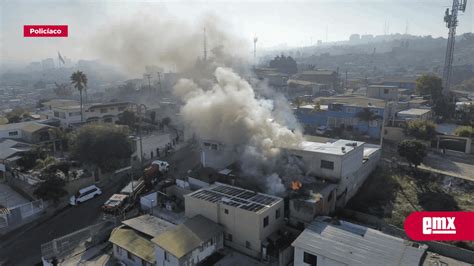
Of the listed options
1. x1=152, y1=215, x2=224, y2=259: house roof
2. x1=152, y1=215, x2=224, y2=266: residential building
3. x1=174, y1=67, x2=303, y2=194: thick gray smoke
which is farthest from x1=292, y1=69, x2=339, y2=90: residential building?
x1=152, y1=215, x2=224, y2=266: residential building

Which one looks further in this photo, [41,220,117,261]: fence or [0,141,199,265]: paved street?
[0,141,199,265]: paved street

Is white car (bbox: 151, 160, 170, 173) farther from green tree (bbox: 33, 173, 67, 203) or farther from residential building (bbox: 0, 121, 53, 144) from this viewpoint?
residential building (bbox: 0, 121, 53, 144)

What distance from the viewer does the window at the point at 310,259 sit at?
13.1 m

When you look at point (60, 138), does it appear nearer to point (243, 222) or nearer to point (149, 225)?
point (149, 225)

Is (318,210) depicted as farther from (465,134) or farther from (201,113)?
(465,134)

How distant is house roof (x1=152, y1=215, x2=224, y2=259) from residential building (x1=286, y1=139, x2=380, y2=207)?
22.2 feet

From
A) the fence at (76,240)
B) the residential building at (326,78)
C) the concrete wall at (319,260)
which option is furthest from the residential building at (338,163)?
the residential building at (326,78)

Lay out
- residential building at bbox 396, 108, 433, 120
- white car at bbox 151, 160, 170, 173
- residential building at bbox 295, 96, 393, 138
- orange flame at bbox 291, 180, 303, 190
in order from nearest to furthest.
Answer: orange flame at bbox 291, 180, 303, 190 < white car at bbox 151, 160, 170, 173 < residential building at bbox 295, 96, 393, 138 < residential building at bbox 396, 108, 433, 120

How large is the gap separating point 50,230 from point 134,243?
7.75 metres

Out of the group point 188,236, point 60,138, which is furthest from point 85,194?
point 60,138

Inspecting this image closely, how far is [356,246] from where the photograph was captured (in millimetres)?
13094

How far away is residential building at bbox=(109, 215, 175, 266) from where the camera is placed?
600 inches

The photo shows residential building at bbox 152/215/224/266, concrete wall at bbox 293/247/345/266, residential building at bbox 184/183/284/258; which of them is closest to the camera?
concrete wall at bbox 293/247/345/266

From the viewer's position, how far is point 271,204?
16.3 meters
